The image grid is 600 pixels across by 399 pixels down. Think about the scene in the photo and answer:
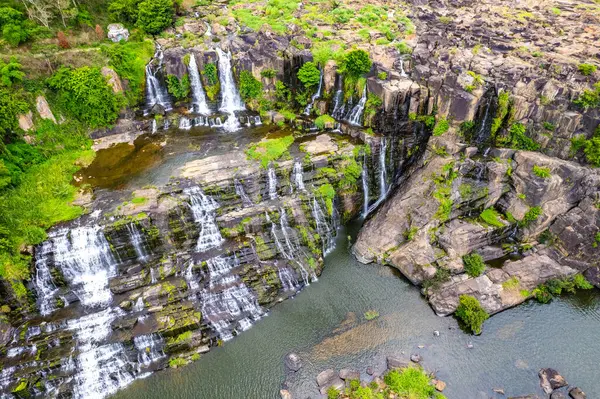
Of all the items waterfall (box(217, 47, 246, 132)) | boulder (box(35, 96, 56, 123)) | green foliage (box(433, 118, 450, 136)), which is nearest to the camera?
boulder (box(35, 96, 56, 123))

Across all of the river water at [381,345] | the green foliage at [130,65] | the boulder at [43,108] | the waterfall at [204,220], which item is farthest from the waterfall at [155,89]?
the waterfall at [204,220]

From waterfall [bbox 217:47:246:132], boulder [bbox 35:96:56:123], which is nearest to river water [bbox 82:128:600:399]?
boulder [bbox 35:96:56:123]

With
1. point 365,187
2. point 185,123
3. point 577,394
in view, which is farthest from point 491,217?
point 185,123

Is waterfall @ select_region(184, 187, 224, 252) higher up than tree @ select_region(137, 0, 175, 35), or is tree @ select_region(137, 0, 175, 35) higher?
tree @ select_region(137, 0, 175, 35)

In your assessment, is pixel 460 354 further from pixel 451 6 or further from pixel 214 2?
pixel 214 2

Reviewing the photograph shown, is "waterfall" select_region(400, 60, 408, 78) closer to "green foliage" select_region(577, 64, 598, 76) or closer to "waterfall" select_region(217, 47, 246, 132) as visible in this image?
"green foliage" select_region(577, 64, 598, 76)

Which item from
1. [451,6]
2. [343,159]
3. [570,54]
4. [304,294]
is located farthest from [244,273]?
[451,6]
